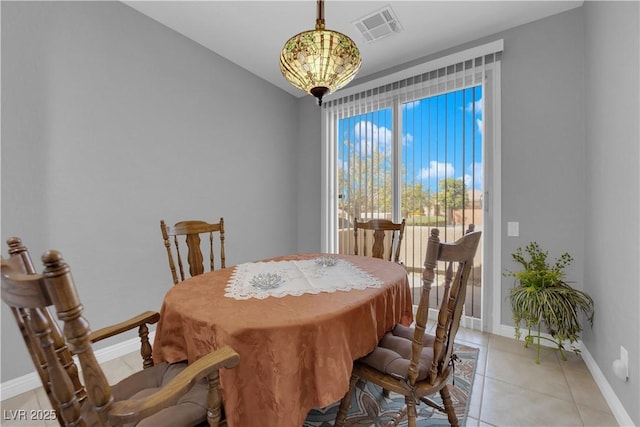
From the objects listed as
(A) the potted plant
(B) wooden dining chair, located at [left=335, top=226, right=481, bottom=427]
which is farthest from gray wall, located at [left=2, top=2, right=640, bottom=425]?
(B) wooden dining chair, located at [left=335, top=226, right=481, bottom=427]

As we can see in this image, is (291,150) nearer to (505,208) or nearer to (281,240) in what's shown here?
(281,240)

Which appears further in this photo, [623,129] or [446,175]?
[446,175]

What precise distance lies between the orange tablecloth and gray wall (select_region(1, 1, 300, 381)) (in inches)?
52.3

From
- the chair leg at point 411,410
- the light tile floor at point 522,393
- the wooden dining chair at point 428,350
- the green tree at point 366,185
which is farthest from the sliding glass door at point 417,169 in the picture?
the chair leg at point 411,410

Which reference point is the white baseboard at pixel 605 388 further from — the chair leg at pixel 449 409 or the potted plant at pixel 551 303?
the chair leg at pixel 449 409

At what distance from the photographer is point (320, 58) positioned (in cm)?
157

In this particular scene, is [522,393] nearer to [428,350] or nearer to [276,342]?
[428,350]

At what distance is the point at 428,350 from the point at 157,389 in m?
1.17

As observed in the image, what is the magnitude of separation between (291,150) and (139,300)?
8.11 feet

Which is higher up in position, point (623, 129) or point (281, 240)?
point (623, 129)

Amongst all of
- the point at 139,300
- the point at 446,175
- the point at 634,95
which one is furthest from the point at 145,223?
the point at 634,95

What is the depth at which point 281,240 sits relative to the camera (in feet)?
12.5

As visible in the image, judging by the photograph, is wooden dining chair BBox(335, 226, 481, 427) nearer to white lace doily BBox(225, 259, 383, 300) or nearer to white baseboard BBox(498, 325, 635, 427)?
white lace doily BBox(225, 259, 383, 300)

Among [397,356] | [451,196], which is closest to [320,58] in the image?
[397,356]
